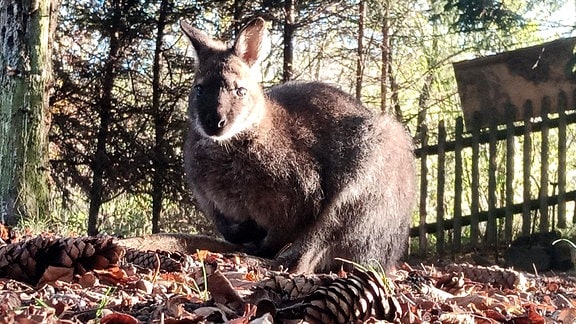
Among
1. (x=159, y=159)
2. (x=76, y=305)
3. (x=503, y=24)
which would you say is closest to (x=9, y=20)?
(x=159, y=159)

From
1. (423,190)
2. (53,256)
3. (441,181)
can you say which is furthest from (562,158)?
(53,256)

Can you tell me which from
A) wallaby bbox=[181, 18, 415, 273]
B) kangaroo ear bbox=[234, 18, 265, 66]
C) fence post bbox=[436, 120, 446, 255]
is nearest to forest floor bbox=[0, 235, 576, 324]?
wallaby bbox=[181, 18, 415, 273]

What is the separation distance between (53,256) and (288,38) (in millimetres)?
7405

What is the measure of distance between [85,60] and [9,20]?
373 centimetres

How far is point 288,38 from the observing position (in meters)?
9.79

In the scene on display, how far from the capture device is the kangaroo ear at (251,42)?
178 inches

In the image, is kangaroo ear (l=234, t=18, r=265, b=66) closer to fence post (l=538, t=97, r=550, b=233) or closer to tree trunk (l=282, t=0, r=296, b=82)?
tree trunk (l=282, t=0, r=296, b=82)

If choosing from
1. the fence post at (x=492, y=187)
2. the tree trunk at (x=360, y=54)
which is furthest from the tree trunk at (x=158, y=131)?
the fence post at (x=492, y=187)

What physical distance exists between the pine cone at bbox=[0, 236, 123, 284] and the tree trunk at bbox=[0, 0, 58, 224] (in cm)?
338

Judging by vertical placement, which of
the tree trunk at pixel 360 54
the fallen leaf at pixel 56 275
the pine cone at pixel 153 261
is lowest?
the pine cone at pixel 153 261

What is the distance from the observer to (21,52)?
596 cm

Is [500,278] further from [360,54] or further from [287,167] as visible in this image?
[360,54]

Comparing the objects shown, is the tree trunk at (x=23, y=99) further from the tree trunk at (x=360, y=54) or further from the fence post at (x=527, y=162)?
the fence post at (x=527, y=162)

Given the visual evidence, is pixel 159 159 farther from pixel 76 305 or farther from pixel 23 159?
pixel 76 305
